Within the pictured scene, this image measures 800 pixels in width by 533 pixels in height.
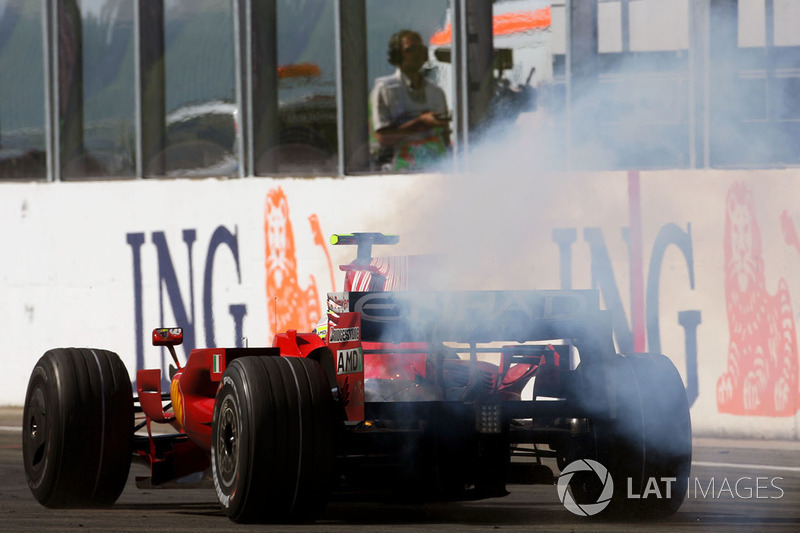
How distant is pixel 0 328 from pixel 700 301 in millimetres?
8739

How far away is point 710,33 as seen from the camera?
14.7m

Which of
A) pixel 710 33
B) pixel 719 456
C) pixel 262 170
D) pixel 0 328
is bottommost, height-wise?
pixel 719 456

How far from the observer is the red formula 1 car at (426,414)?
723 centimetres

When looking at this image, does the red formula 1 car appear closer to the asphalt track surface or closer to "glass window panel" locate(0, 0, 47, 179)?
the asphalt track surface

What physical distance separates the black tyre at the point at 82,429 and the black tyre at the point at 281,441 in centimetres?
133

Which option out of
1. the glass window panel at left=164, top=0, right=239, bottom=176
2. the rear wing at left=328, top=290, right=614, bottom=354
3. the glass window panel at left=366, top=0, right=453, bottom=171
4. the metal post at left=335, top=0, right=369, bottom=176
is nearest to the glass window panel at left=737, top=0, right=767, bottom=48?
the glass window panel at left=366, top=0, right=453, bottom=171

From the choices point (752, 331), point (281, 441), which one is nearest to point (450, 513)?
point (281, 441)

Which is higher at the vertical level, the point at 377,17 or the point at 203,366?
the point at 377,17

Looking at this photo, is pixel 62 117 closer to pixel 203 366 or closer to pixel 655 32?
pixel 655 32

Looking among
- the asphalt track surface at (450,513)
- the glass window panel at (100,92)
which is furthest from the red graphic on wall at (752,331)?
the glass window panel at (100,92)

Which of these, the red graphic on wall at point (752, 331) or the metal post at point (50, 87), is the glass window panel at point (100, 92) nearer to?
the metal post at point (50, 87)

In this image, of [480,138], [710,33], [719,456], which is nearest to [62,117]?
[480,138]

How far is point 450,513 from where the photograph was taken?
27.5 feet

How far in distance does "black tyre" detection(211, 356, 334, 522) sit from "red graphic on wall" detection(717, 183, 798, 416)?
25.5 feet
